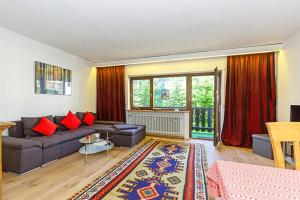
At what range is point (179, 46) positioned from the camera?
12.4 feet

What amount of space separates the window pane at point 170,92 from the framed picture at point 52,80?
8.47 ft

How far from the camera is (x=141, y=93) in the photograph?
5.30m

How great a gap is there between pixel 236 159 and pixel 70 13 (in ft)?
12.6

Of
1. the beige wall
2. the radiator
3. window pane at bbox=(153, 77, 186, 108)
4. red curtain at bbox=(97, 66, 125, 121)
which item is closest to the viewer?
the beige wall

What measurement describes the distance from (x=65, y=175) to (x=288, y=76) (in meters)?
4.57

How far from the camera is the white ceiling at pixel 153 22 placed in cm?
212

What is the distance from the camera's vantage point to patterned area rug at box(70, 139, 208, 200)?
6.18ft

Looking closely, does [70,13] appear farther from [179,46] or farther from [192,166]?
[192,166]

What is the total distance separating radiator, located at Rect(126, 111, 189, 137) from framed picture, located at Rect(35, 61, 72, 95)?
2.03 m

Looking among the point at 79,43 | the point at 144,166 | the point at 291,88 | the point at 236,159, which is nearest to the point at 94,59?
the point at 79,43

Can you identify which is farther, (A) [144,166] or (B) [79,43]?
(B) [79,43]

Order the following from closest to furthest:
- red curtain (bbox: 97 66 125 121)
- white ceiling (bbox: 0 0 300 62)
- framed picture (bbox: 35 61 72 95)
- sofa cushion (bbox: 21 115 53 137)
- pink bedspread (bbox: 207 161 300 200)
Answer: pink bedspread (bbox: 207 161 300 200)
white ceiling (bbox: 0 0 300 62)
sofa cushion (bbox: 21 115 53 137)
framed picture (bbox: 35 61 72 95)
red curtain (bbox: 97 66 125 121)

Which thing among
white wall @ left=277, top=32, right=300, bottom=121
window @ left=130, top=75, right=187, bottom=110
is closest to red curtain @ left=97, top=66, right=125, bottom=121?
window @ left=130, top=75, right=187, bottom=110

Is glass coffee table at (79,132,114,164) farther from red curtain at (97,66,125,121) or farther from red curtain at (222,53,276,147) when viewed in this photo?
red curtain at (222,53,276,147)
